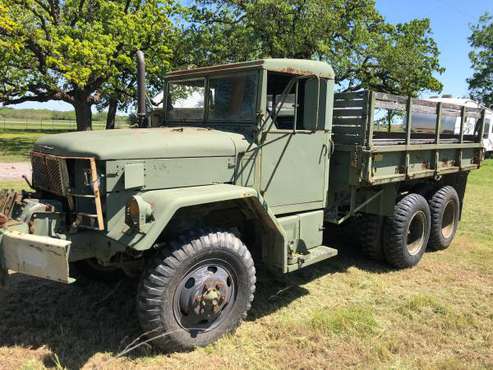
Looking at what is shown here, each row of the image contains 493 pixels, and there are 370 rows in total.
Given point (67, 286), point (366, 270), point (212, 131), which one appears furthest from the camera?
point (366, 270)

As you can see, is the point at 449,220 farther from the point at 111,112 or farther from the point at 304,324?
the point at 111,112

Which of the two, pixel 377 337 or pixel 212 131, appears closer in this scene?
pixel 377 337

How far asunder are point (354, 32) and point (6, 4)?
1265 centimetres

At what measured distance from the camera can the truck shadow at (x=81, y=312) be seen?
3551 millimetres

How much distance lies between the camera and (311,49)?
57.4 feet

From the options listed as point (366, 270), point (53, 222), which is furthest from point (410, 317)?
point (53, 222)

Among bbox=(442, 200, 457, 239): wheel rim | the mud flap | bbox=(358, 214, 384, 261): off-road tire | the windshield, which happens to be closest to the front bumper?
the mud flap

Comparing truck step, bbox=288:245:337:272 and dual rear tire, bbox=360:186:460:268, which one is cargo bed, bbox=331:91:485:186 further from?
truck step, bbox=288:245:337:272

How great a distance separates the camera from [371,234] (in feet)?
18.3

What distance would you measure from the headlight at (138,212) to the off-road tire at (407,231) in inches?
131

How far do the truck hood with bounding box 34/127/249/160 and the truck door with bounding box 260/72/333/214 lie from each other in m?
0.35

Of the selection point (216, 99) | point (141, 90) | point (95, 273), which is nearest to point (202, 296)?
point (95, 273)

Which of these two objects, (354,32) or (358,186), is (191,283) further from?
(354,32)

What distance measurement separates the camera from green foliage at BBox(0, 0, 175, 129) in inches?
619
